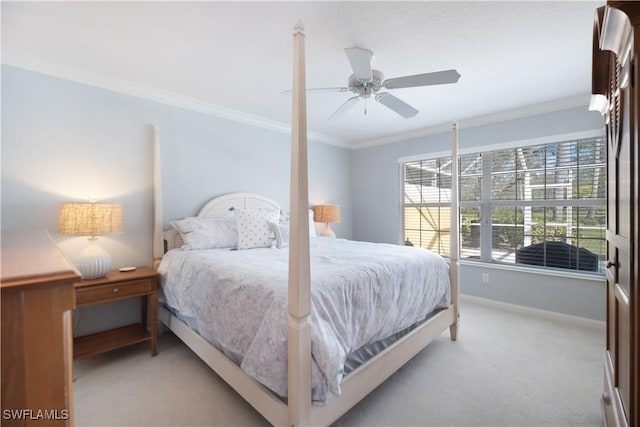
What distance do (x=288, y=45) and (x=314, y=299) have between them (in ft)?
5.73

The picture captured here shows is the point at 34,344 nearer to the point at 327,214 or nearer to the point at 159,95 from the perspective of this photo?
the point at 159,95

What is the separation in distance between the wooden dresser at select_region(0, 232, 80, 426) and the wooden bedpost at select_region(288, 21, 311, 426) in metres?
0.81

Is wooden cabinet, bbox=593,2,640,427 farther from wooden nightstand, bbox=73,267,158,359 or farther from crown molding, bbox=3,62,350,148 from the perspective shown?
crown molding, bbox=3,62,350,148

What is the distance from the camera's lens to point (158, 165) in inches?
108

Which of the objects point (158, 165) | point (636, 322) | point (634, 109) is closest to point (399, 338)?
point (636, 322)

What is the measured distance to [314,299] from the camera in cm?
144

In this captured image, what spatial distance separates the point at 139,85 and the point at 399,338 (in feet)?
10.3

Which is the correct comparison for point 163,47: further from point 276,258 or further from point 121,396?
point 121,396

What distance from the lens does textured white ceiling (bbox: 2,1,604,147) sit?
5.52 ft

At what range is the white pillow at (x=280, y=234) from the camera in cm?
286

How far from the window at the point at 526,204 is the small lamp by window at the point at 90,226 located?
382cm

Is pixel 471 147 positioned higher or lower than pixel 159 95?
lower

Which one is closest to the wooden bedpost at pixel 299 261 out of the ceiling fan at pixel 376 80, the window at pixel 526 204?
the ceiling fan at pixel 376 80

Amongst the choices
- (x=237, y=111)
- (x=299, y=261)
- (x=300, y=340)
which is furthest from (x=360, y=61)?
(x=237, y=111)
